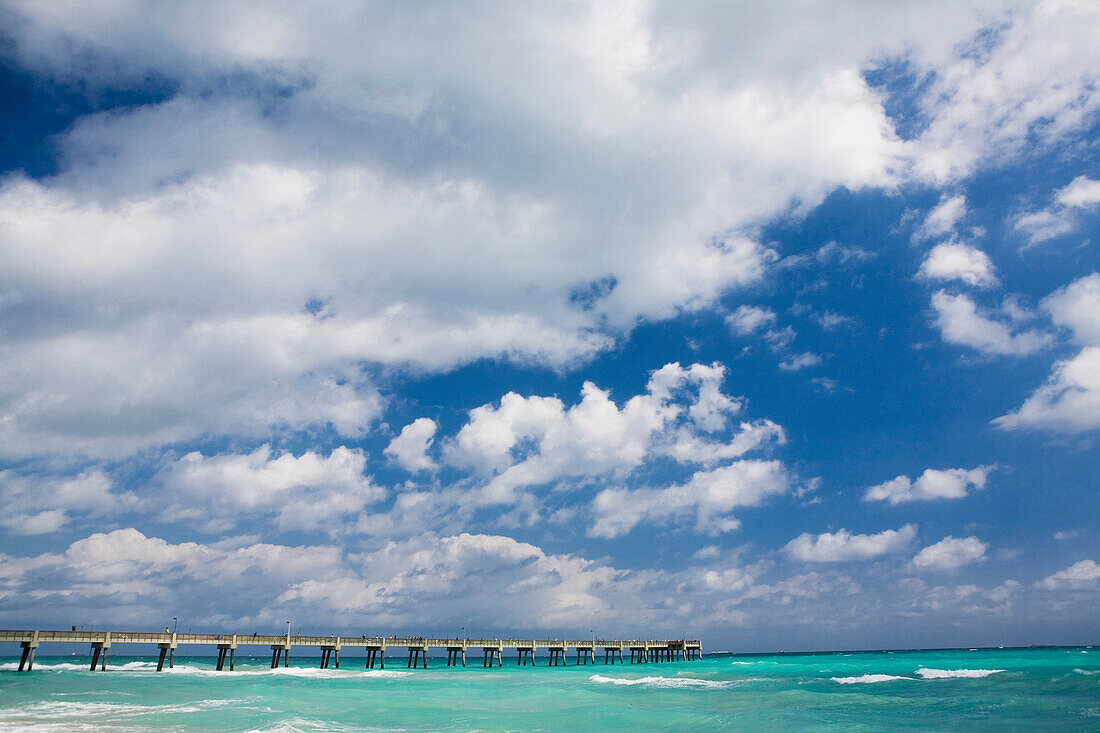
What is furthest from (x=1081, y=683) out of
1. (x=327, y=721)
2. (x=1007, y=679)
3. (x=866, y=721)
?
(x=327, y=721)

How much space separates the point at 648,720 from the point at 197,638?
39183 millimetres

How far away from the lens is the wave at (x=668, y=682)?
167ft

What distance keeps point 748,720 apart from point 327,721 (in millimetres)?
19189

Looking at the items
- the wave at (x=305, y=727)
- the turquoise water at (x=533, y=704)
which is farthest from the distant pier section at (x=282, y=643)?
the wave at (x=305, y=727)

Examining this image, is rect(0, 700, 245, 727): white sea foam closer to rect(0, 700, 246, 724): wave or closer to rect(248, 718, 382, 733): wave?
rect(0, 700, 246, 724): wave

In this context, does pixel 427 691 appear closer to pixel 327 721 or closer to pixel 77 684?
pixel 327 721

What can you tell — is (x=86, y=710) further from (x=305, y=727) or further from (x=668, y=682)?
(x=668, y=682)

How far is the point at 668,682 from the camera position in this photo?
5466 centimetres

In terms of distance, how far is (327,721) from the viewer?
30.0 metres

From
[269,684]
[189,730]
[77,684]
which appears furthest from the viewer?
[269,684]

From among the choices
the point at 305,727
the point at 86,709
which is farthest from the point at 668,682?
→ the point at 86,709

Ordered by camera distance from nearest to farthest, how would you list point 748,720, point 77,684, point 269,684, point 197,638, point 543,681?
1. point 748,720
2. point 77,684
3. point 269,684
4. point 197,638
5. point 543,681

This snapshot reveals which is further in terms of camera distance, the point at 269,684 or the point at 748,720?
the point at 269,684

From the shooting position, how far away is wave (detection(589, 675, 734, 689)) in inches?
2002
